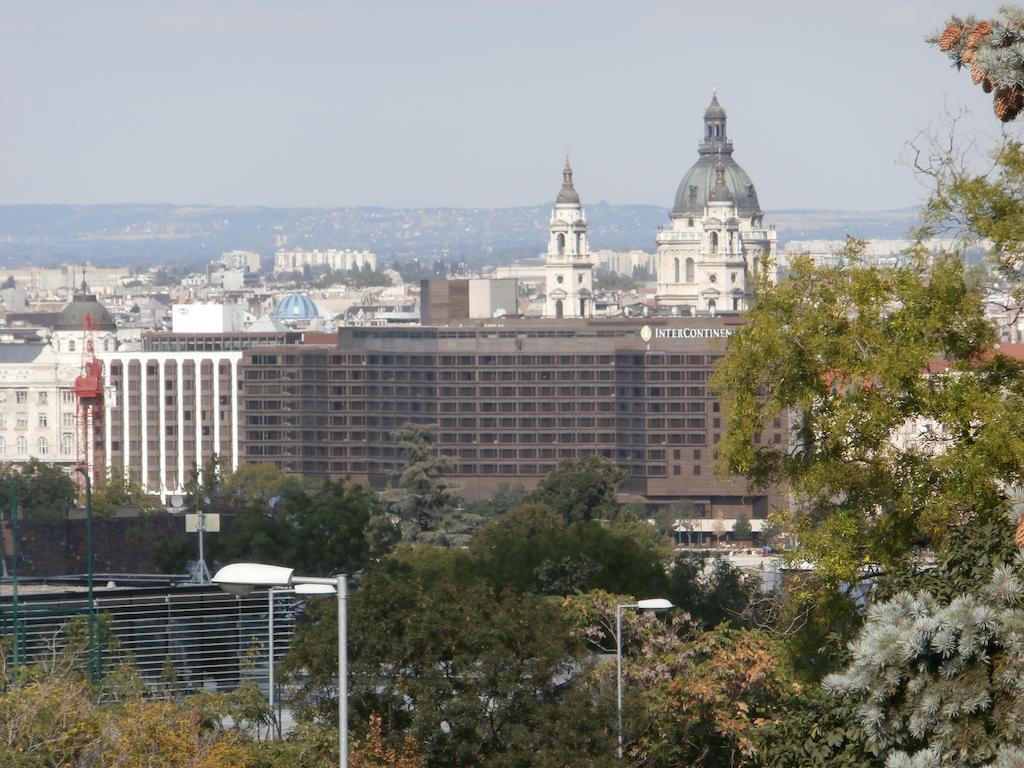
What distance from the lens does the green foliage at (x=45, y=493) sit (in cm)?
13177

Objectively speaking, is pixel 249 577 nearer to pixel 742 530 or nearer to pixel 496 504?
pixel 496 504

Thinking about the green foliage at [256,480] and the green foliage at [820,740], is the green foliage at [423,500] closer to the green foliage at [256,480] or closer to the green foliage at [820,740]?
the green foliage at [256,480]

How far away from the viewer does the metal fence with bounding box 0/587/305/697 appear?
166ft

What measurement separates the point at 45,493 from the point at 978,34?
118036 mm

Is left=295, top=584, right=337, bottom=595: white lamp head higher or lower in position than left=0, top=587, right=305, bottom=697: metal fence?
higher

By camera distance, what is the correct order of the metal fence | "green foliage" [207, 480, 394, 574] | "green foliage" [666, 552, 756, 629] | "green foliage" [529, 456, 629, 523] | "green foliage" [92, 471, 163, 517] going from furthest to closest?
"green foliage" [529, 456, 629, 523]
"green foliage" [92, 471, 163, 517]
"green foliage" [207, 480, 394, 574]
"green foliage" [666, 552, 756, 629]
the metal fence

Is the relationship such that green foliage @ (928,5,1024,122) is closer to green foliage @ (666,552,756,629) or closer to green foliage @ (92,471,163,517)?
green foliage @ (666,552,756,629)

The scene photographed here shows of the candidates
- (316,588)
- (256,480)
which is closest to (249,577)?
(316,588)

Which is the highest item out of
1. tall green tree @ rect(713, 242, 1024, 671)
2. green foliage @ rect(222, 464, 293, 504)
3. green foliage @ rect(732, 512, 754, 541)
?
tall green tree @ rect(713, 242, 1024, 671)

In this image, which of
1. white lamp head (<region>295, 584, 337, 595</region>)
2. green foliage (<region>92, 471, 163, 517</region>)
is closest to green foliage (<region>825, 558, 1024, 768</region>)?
white lamp head (<region>295, 584, 337, 595</region>)

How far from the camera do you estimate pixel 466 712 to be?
4047cm

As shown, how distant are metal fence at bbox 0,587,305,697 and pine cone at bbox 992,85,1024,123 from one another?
25969mm

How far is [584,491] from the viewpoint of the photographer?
142000 mm

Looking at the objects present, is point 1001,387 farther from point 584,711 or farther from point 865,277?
point 584,711
